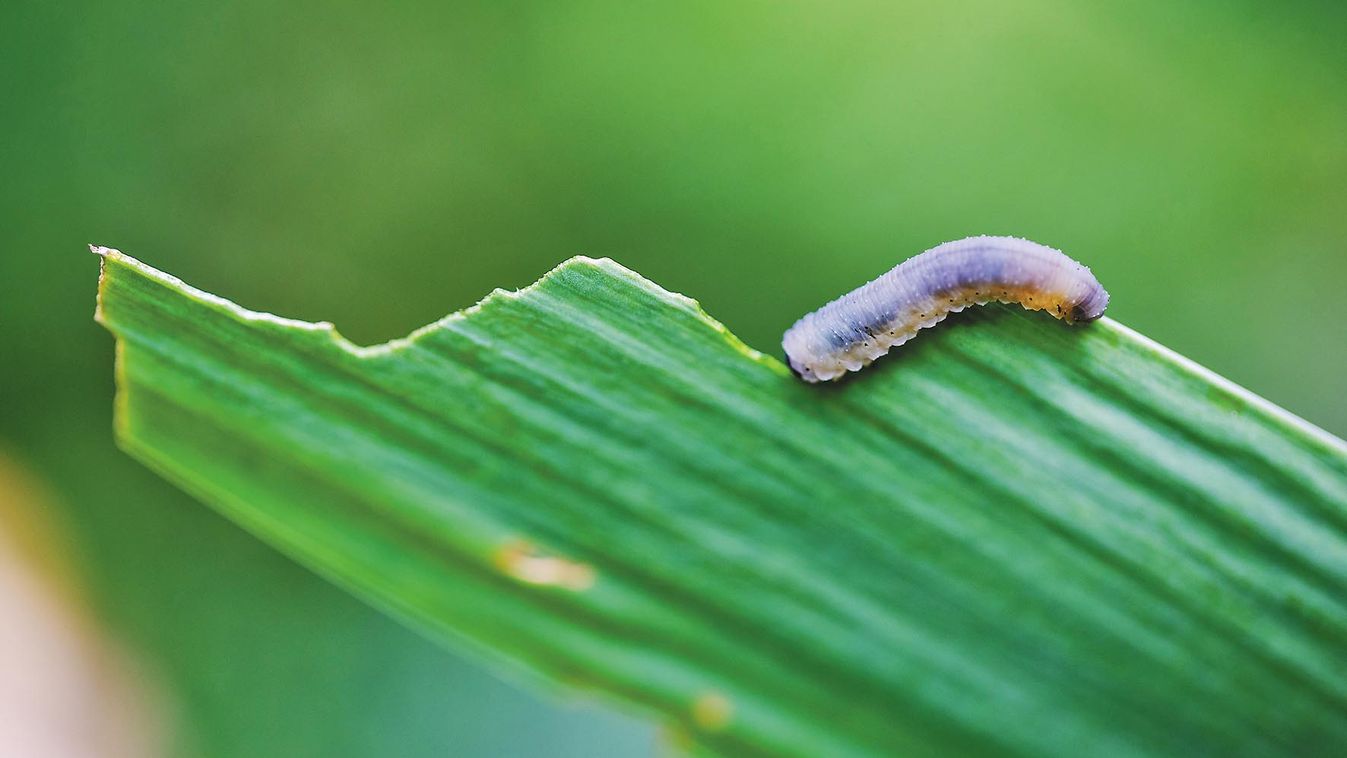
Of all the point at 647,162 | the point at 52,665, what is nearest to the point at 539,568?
the point at 647,162

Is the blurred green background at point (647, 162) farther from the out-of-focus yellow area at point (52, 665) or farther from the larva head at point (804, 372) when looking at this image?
the larva head at point (804, 372)

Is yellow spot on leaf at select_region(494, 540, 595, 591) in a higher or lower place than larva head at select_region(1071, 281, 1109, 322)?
lower

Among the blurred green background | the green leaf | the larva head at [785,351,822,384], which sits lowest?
the green leaf

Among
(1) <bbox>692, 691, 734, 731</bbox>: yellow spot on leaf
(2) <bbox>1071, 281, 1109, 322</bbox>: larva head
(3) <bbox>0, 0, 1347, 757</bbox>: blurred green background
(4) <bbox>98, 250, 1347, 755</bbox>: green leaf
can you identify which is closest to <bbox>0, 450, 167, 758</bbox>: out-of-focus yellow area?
(3) <bbox>0, 0, 1347, 757</bbox>: blurred green background

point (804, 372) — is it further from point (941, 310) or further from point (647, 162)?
point (647, 162)

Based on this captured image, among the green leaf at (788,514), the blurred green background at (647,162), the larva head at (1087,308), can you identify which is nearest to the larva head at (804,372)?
the green leaf at (788,514)

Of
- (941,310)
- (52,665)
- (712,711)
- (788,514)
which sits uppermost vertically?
(941,310)

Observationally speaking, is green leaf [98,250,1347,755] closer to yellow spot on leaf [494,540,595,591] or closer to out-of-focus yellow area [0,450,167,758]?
yellow spot on leaf [494,540,595,591]
